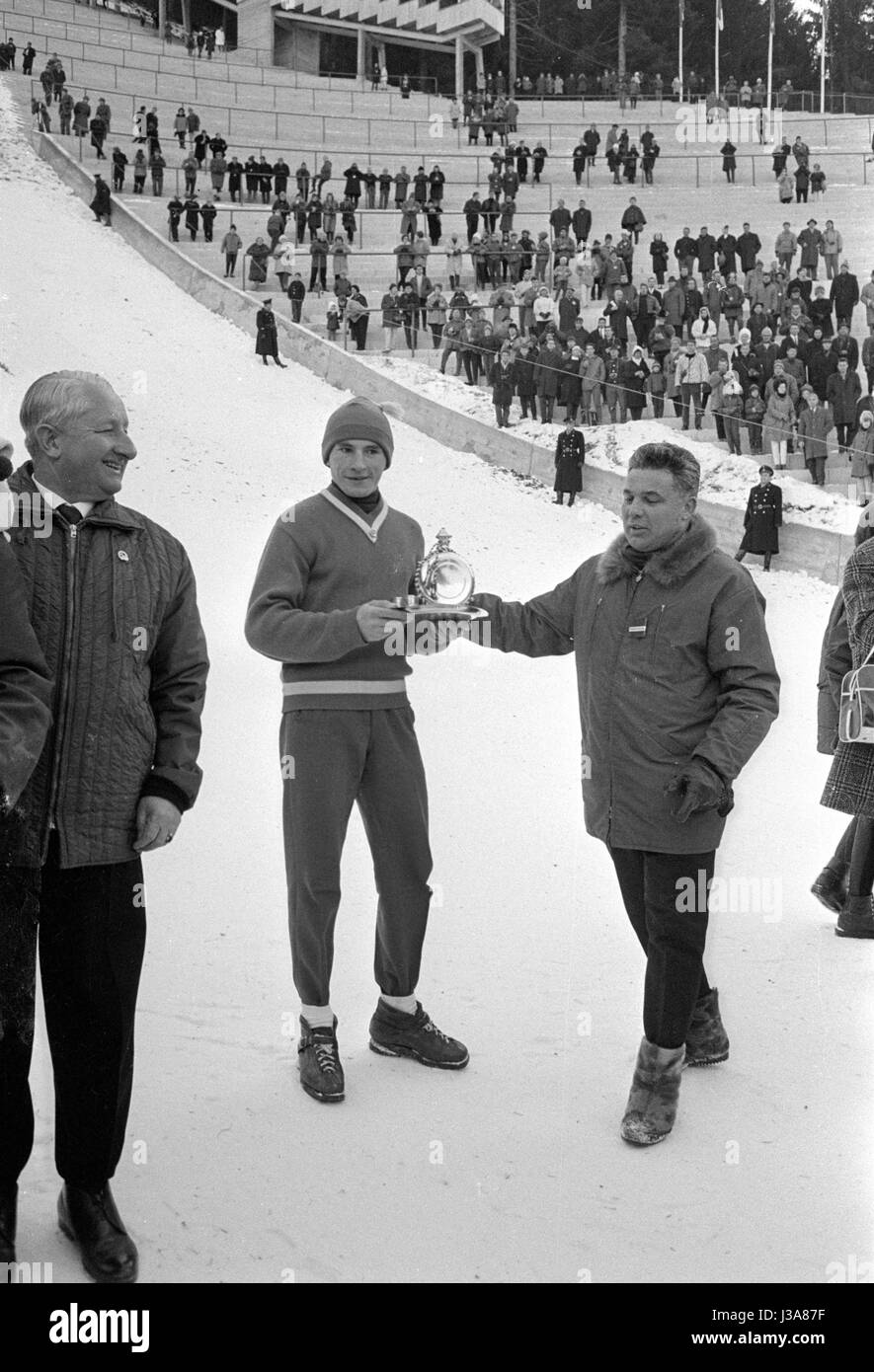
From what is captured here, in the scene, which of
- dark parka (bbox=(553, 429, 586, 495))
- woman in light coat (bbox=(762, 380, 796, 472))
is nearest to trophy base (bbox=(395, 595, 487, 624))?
woman in light coat (bbox=(762, 380, 796, 472))

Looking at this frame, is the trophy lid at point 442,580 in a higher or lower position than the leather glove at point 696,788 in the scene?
higher

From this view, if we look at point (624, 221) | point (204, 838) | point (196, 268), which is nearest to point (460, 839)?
point (204, 838)

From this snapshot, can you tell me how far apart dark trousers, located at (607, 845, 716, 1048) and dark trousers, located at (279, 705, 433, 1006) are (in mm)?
646

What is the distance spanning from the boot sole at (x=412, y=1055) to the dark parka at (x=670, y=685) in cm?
77

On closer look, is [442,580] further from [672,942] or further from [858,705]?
[858,705]

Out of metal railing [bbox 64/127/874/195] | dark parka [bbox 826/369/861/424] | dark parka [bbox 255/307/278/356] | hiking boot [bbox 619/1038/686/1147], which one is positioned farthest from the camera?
metal railing [bbox 64/127/874/195]

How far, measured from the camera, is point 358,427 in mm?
4051

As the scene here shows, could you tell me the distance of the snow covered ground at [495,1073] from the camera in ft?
10.7

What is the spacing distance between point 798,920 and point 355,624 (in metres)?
2.38

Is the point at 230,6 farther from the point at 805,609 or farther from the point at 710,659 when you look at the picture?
the point at 710,659

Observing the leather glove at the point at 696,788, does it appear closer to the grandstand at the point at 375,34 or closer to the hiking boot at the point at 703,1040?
the hiking boot at the point at 703,1040

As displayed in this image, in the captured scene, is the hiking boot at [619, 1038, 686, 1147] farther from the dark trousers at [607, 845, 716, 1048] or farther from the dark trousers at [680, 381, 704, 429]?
the dark trousers at [680, 381, 704, 429]

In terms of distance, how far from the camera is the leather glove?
366cm

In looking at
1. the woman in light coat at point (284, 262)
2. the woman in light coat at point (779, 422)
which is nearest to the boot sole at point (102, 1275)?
the woman in light coat at point (779, 422)
